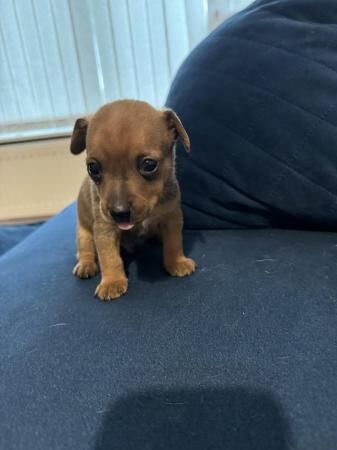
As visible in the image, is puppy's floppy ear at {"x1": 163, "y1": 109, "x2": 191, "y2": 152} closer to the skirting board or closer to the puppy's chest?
the puppy's chest

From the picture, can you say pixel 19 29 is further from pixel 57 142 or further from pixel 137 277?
pixel 137 277

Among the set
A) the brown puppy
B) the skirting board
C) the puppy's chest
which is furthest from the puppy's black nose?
the skirting board

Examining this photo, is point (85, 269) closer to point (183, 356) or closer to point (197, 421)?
point (183, 356)

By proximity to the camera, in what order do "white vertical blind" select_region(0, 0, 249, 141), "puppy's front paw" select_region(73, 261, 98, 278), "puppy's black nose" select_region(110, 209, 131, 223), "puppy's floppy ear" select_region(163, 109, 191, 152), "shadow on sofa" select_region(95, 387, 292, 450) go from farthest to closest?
"white vertical blind" select_region(0, 0, 249, 141), "puppy's front paw" select_region(73, 261, 98, 278), "puppy's floppy ear" select_region(163, 109, 191, 152), "puppy's black nose" select_region(110, 209, 131, 223), "shadow on sofa" select_region(95, 387, 292, 450)

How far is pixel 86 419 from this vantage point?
743 millimetres

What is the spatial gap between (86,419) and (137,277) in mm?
543

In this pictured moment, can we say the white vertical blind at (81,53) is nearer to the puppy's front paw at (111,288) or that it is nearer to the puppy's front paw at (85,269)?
the puppy's front paw at (85,269)

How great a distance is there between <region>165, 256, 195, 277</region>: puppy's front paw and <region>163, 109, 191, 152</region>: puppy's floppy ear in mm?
318

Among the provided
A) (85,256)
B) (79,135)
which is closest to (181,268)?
(85,256)

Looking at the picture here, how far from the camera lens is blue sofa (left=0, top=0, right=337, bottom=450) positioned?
725 millimetres

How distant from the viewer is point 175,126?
1227mm

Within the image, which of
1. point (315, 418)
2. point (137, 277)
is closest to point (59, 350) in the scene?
point (137, 277)

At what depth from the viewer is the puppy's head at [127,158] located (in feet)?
3.51

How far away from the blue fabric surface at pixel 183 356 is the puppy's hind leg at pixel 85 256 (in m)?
0.04
